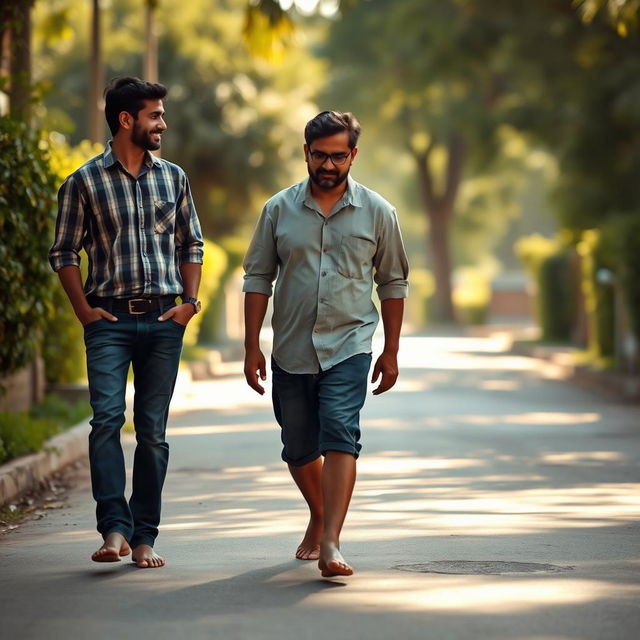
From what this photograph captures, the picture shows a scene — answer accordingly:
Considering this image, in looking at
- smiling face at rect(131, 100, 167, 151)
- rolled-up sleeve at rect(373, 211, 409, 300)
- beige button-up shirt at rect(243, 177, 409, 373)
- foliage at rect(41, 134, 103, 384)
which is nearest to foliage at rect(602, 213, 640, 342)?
foliage at rect(41, 134, 103, 384)

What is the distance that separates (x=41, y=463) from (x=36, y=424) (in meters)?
1.59

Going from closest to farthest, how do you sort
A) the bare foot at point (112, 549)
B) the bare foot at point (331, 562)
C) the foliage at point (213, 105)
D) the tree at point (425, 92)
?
the bare foot at point (331, 562) → the bare foot at point (112, 549) → the tree at point (425, 92) → the foliage at point (213, 105)

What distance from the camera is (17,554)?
7.13 m

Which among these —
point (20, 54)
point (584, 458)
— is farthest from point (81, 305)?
point (20, 54)

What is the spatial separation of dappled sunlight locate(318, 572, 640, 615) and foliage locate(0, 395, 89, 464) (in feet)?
14.6

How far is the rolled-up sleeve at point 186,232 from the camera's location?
6887 mm

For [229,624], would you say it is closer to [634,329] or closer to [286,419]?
[286,419]

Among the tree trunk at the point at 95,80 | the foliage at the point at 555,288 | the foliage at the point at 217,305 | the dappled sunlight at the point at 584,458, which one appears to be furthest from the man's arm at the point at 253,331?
the foliage at the point at 555,288

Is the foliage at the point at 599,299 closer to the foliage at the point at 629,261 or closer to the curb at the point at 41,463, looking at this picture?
the foliage at the point at 629,261

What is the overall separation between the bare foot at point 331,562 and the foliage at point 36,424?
4221 mm

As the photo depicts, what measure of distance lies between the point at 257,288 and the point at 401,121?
48515mm

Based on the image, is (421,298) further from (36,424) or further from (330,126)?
(330,126)

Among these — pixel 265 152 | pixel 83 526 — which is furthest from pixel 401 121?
pixel 83 526

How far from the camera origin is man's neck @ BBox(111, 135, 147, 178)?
6719 millimetres
